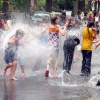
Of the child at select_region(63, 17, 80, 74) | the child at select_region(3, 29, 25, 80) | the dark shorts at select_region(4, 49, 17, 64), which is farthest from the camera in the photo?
the child at select_region(63, 17, 80, 74)

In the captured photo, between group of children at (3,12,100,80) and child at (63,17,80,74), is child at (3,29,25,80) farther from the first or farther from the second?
child at (63,17,80,74)

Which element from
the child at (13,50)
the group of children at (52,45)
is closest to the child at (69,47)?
the group of children at (52,45)

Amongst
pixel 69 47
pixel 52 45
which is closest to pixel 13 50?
pixel 52 45

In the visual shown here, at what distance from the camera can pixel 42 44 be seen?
17766mm

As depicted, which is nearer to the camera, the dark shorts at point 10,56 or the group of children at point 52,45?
the group of children at point 52,45

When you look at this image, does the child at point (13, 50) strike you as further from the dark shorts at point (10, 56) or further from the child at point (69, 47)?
the child at point (69, 47)

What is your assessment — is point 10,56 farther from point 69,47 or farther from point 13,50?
point 69,47

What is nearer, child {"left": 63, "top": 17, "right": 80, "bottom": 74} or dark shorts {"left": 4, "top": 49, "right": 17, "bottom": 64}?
dark shorts {"left": 4, "top": 49, "right": 17, "bottom": 64}

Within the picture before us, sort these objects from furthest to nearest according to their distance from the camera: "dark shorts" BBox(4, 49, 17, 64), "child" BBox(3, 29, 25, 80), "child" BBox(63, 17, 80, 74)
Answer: "child" BBox(63, 17, 80, 74) < "dark shorts" BBox(4, 49, 17, 64) < "child" BBox(3, 29, 25, 80)

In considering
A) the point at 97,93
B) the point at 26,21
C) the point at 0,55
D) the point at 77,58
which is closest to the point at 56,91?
the point at 97,93

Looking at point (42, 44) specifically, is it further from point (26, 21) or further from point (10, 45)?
point (26, 21)

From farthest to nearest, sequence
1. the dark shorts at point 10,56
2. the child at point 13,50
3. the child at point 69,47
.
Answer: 1. the child at point 69,47
2. the dark shorts at point 10,56
3. the child at point 13,50

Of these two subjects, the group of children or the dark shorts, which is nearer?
the group of children

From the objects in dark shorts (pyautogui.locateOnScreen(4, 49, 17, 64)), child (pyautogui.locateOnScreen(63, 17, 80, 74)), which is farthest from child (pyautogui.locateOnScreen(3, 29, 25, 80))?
child (pyautogui.locateOnScreen(63, 17, 80, 74))
